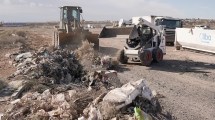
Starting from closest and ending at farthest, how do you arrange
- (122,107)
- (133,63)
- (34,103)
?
1. (122,107)
2. (34,103)
3. (133,63)

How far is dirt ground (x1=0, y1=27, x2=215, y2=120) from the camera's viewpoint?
10695 millimetres

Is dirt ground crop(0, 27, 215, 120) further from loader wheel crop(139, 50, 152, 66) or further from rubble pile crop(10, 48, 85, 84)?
rubble pile crop(10, 48, 85, 84)

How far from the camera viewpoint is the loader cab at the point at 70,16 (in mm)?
23375

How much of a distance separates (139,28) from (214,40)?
249 inches

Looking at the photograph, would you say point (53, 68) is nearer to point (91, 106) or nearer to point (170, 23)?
point (91, 106)

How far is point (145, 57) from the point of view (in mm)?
17609

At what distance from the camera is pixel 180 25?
30.5 meters

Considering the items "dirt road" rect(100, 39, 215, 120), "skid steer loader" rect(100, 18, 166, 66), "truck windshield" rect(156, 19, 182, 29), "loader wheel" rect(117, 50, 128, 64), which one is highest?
"truck windshield" rect(156, 19, 182, 29)

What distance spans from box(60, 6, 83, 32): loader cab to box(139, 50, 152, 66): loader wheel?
6.90m

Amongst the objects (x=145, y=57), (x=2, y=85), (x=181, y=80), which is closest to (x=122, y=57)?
(x=145, y=57)

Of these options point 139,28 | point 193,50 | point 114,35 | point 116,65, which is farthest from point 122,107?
point 114,35

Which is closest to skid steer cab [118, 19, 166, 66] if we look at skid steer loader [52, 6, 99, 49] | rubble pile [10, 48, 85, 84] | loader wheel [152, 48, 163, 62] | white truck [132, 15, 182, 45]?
loader wheel [152, 48, 163, 62]

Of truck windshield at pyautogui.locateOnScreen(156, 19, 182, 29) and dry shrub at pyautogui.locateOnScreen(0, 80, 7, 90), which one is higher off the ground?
truck windshield at pyautogui.locateOnScreen(156, 19, 182, 29)

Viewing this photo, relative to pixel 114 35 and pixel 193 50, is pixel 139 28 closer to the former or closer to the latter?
pixel 193 50
